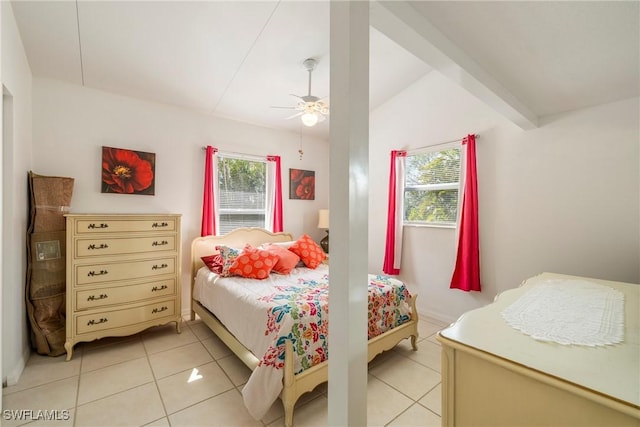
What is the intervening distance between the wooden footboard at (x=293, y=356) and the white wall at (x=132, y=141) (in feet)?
4.27

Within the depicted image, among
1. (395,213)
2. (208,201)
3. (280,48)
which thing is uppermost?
(280,48)

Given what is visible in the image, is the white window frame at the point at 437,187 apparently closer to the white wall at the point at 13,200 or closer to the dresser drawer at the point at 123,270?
the dresser drawer at the point at 123,270

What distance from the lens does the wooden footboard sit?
5.33 feet

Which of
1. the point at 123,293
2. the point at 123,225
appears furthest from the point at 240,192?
the point at 123,293

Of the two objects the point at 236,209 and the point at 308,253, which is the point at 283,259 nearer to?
the point at 308,253

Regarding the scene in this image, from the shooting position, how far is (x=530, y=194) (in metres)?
2.69

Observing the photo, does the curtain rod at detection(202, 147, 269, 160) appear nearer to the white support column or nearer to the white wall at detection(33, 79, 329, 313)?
the white wall at detection(33, 79, 329, 313)

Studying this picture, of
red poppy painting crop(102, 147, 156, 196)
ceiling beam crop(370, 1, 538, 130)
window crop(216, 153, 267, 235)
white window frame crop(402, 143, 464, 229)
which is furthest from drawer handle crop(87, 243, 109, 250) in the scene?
white window frame crop(402, 143, 464, 229)

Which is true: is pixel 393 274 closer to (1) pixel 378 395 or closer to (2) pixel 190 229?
(1) pixel 378 395

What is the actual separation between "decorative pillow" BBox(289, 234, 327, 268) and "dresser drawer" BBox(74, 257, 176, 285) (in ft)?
4.48

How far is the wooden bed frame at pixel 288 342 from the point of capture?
64.4 inches

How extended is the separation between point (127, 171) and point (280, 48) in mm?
2091

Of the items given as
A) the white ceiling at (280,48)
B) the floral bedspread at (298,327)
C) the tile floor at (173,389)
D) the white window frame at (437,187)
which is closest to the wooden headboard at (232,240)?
the tile floor at (173,389)

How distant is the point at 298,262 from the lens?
10.7ft
